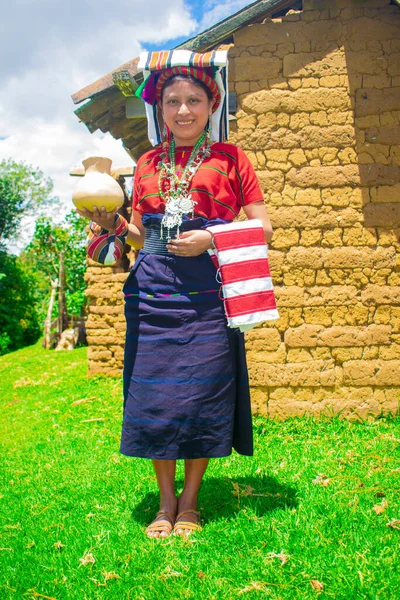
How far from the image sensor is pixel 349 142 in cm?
489

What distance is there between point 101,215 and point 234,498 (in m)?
1.72

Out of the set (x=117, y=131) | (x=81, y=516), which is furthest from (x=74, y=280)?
(x=81, y=516)

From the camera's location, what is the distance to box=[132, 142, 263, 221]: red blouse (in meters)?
2.63

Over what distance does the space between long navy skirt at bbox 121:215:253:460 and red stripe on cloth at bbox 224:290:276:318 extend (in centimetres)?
15

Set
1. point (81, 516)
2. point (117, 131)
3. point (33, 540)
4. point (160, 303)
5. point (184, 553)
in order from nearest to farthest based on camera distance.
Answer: point (184, 553) → point (160, 303) → point (33, 540) → point (81, 516) → point (117, 131)

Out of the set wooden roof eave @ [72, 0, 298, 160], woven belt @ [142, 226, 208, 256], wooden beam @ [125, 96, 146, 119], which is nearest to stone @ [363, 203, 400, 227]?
wooden roof eave @ [72, 0, 298, 160]

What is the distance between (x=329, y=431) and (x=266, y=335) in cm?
99

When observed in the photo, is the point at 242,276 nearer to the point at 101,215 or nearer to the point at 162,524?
the point at 101,215

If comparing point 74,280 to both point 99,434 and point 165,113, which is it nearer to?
point 99,434

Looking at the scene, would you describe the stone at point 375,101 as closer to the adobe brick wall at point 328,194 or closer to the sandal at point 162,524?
the adobe brick wall at point 328,194

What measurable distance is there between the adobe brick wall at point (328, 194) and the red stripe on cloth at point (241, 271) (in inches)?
95.4

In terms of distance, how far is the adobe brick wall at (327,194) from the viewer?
4.86 metres

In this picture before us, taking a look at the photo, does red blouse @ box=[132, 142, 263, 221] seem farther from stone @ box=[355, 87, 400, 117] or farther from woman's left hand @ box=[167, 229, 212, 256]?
stone @ box=[355, 87, 400, 117]

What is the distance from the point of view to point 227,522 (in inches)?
109
